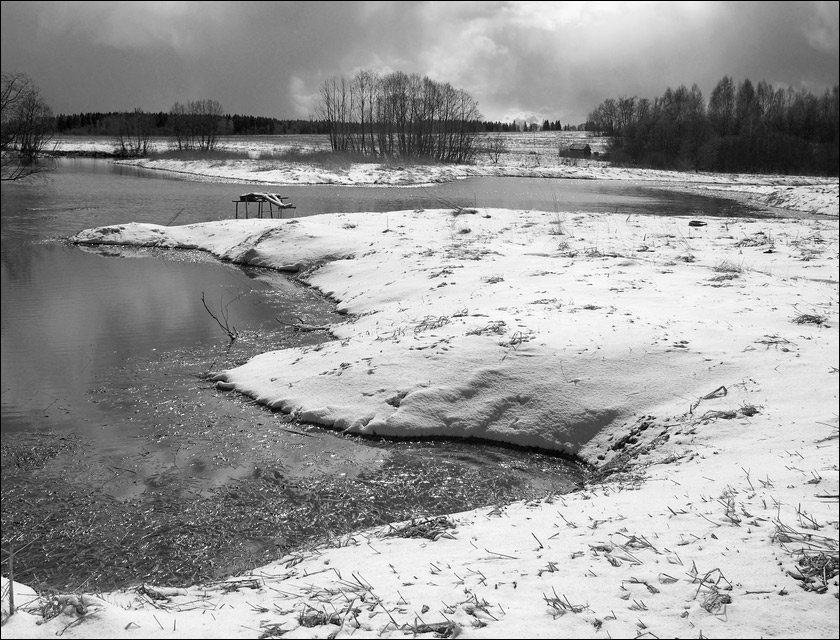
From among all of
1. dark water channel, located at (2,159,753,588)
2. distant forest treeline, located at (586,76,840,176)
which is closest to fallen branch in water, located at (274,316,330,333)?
dark water channel, located at (2,159,753,588)

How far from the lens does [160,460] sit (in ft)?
18.9

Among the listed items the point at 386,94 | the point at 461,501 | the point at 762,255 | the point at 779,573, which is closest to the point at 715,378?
the point at 461,501

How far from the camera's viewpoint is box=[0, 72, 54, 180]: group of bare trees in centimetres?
520

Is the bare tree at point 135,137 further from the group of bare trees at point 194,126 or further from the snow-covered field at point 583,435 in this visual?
the snow-covered field at point 583,435

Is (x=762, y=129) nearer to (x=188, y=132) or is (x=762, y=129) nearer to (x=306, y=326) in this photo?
(x=306, y=326)

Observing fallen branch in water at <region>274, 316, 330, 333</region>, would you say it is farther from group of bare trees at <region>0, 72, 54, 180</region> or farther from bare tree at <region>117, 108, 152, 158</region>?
bare tree at <region>117, 108, 152, 158</region>

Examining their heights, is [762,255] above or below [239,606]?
above

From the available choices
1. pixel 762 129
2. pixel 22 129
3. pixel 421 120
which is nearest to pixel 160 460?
pixel 22 129

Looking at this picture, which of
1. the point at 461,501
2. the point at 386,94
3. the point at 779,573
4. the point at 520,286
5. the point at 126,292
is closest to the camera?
the point at 779,573

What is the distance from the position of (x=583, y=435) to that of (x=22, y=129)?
5949mm

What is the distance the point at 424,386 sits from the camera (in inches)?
265

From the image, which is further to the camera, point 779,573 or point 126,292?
point 126,292

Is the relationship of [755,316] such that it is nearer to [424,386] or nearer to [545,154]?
[424,386]

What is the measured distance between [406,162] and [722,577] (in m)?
59.5
